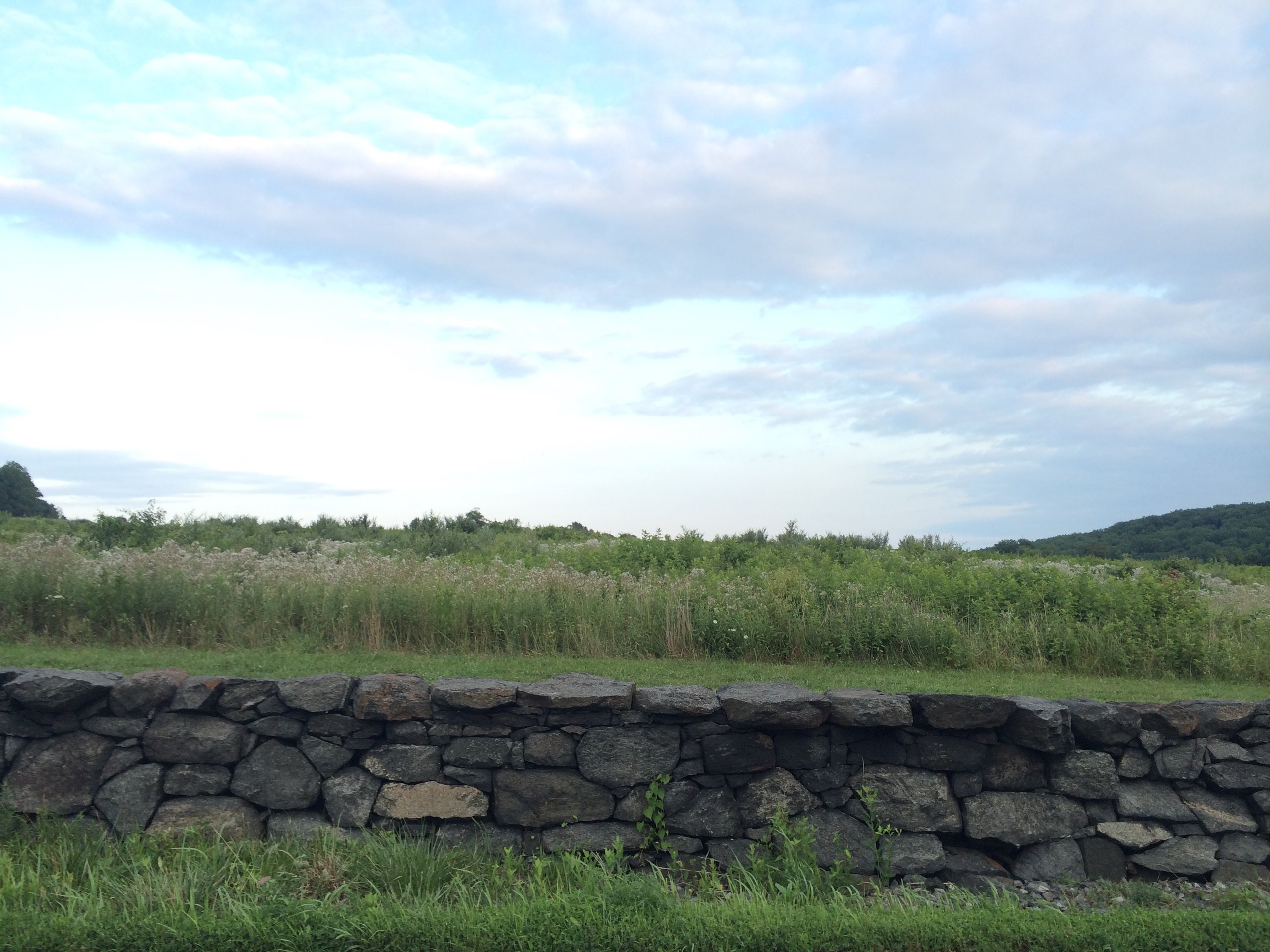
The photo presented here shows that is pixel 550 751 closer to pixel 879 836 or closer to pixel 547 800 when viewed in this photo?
pixel 547 800

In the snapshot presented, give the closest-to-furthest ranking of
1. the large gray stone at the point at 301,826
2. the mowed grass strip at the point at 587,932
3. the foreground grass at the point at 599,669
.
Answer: the mowed grass strip at the point at 587,932 < the large gray stone at the point at 301,826 < the foreground grass at the point at 599,669

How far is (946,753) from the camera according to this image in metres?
6.44

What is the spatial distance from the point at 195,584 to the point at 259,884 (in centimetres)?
529

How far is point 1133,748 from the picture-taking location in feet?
21.6

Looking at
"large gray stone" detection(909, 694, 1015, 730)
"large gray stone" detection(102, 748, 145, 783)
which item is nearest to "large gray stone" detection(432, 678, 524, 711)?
"large gray stone" detection(102, 748, 145, 783)

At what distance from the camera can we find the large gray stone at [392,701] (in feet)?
20.6

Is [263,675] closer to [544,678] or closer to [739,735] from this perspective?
[544,678]

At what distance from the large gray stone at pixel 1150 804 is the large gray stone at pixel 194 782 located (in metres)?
6.49

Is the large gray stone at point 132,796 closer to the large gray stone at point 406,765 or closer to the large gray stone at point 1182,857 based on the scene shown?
the large gray stone at point 406,765

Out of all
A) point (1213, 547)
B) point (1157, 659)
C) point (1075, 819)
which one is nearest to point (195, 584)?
point (1075, 819)

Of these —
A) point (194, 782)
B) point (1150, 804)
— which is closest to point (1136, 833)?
point (1150, 804)

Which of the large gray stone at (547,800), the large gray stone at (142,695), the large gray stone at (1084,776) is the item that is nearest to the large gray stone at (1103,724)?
the large gray stone at (1084,776)

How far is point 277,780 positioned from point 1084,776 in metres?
5.84

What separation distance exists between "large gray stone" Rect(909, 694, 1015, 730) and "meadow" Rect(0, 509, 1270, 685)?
2.70 meters
